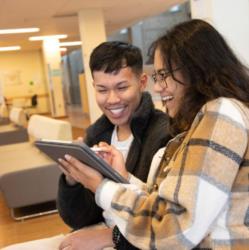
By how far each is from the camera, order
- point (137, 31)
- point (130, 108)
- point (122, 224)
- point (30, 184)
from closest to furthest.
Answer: point (122, 224)
point (130, 108)
point (30, 184)
point (137, 31)

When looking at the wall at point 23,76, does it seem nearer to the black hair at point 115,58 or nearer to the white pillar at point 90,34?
the white pillar at point 90,34

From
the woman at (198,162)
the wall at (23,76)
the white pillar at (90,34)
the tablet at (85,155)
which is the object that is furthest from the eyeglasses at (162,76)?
the wall at (23,76)

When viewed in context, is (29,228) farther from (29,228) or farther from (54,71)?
(54,71)

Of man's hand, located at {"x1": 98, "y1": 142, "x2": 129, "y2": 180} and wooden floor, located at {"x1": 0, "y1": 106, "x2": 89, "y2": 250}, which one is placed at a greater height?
man's hand, located at {"x1": 98, "y1": 142, "x2": 129, "y2": 180}

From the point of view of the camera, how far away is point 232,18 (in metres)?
2.46

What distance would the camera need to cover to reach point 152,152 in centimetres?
155

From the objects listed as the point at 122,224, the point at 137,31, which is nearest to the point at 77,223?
the point at 122,224

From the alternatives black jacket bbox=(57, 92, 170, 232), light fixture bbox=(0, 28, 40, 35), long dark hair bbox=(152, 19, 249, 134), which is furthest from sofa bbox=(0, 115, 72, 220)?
light fixture bbox=(0, 28, 40, 35)

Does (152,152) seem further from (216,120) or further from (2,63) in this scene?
(2,63)

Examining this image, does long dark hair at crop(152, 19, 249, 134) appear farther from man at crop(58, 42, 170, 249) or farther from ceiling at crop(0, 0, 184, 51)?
ceiling at crop(0, 0, 184, 51)

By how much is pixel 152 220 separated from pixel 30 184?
3135mm

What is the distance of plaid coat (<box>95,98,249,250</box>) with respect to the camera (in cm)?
91

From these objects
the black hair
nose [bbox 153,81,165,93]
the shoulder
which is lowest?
the shoulder

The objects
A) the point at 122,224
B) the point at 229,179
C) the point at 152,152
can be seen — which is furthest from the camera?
the point at 152,152
